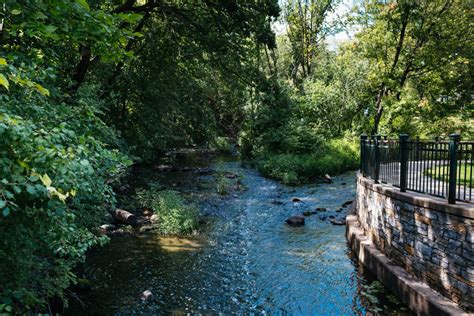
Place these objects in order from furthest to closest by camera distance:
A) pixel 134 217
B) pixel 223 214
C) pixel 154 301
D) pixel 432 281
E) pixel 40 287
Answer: pixel 223 214 < pixel 134 217 < pixel 154 301 < pixel 432 281 < pixel 40 287

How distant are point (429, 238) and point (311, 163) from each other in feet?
46.5

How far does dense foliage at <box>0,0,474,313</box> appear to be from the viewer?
10.4ft

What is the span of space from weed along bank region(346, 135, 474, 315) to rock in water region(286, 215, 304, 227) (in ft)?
8.79

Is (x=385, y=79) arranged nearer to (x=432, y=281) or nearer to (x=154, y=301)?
(x=432, y=281)

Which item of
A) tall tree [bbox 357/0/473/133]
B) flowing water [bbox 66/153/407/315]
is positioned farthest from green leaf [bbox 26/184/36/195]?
tall tree [bbox 357/0/473/133]

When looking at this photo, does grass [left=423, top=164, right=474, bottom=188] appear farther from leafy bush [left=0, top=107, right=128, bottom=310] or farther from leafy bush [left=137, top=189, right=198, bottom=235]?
leafy bush [left=137, top=189, right=198, bottom=235]

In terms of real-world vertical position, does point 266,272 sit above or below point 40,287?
below

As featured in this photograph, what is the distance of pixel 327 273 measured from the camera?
812 centimetres

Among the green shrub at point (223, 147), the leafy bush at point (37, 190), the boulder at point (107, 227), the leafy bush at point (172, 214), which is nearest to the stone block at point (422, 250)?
the leafy bush at point (37, 190)

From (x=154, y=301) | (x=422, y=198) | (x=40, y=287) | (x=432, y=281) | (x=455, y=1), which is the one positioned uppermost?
(x=455, y=1)

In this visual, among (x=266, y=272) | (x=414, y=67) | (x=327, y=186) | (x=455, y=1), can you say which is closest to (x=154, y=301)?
(x=266, y=272)

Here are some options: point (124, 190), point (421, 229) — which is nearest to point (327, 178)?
point (124, 190)

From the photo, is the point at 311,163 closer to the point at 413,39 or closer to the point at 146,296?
the point at 413,39

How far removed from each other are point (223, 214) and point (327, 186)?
6.52 m
